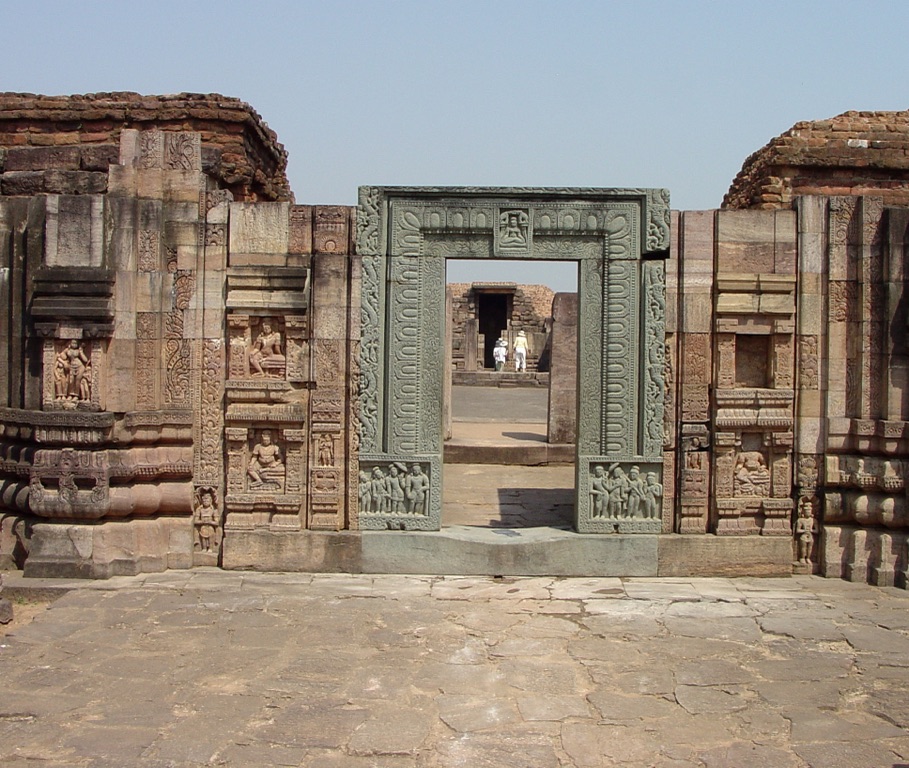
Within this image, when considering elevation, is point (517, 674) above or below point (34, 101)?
below

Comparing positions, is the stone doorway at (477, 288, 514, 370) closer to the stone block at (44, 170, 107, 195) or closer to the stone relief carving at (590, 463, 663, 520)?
the stone relief carving at (590, 463, 663, 520)

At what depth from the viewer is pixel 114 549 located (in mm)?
7570

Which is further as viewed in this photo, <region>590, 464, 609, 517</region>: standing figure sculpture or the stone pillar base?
<region>590, 464, 609, 517</region>: standing figure sculpture

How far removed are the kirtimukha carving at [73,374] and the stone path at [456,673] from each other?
57.4 inches

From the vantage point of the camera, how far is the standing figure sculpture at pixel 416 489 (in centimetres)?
777

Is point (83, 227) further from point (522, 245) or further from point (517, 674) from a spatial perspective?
point (517, 674)

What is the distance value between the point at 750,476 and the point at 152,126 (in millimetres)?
7209

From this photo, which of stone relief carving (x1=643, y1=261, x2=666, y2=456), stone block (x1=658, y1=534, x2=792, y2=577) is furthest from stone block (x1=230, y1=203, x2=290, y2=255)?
stone block (x1=658, y1=534, x2=792, y2=577)

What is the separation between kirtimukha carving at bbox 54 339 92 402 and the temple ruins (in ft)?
0.59

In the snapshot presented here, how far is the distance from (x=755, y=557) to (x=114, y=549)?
499 cm

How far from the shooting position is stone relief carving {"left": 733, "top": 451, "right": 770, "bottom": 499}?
778 cm

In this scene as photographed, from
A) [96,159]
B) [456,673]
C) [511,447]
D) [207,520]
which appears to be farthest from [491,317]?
[456,673]

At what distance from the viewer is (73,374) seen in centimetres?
754

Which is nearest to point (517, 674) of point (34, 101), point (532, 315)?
point (34, 101)
